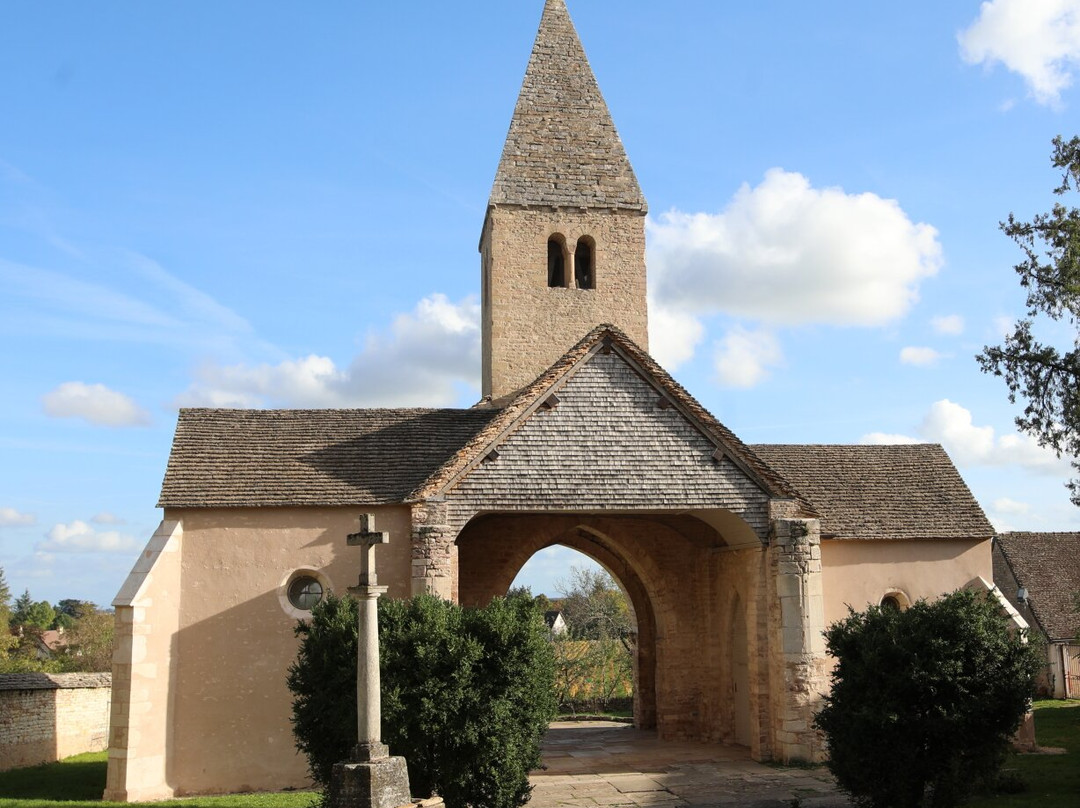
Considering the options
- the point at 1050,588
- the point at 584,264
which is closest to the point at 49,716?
the point at 584,264

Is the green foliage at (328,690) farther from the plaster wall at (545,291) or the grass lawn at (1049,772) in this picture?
the plaster wall at (545,291)

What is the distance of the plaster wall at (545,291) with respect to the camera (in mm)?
24938

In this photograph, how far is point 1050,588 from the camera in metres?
34.9

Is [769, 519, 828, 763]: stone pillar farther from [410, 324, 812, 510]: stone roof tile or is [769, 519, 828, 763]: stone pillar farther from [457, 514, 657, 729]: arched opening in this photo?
[457, 514, 657, 729]: arched opening

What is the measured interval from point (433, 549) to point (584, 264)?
1133cm

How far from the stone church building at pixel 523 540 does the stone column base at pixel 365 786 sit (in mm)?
6481

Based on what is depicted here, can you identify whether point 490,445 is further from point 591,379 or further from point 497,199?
point 497,199

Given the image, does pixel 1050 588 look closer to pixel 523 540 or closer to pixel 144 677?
pixel 523 540

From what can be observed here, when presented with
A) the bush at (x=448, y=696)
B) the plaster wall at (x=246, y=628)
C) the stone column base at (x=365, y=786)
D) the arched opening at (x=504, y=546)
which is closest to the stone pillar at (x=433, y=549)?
the plaster wall at (x=246, y=628)

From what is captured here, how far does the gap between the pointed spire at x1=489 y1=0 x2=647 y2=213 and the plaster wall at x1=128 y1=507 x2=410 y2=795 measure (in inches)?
421

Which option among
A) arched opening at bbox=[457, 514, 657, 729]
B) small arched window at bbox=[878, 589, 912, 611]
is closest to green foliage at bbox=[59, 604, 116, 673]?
arched opening at bbox=[457, 514, 657, 729]

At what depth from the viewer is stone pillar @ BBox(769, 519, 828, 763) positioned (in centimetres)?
1803

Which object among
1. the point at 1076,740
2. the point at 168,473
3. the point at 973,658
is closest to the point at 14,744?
the point at 168,473

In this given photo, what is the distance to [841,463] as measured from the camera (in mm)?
23531
